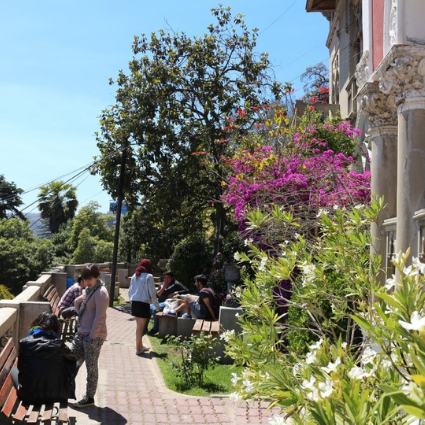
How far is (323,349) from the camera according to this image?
3.65m

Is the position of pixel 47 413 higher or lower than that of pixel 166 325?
higher

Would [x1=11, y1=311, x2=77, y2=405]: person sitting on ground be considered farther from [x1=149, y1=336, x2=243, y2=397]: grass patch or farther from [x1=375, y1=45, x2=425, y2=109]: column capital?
[x1=375, y1=45, x2=425, y2=109]: column capital

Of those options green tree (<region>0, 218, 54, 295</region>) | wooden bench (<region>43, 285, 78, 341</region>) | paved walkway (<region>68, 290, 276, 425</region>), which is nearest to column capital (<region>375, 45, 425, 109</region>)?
paved walkway (<region>68, 290, 276, 425</region>)

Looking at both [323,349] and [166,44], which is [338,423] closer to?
[323,349]

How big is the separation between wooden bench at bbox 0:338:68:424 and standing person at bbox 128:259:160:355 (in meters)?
4.85

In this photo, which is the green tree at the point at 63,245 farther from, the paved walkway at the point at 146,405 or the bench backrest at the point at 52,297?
the paved walkway at the point at 146,405

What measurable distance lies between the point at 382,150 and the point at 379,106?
1.94ft

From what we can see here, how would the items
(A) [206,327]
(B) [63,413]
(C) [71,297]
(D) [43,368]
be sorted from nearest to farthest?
Answer: (B) [63,413]
(D) [43,368]
(A) [206,327]
(C) [71,297]

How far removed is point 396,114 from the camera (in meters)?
8.37

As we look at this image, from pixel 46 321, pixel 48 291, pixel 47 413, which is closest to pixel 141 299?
pixel 48 291

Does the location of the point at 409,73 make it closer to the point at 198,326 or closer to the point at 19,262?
the point at 198,326

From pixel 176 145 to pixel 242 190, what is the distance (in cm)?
1033

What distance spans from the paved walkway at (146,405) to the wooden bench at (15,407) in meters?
0.83

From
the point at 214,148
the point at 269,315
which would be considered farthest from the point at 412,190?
the point at 214,148
